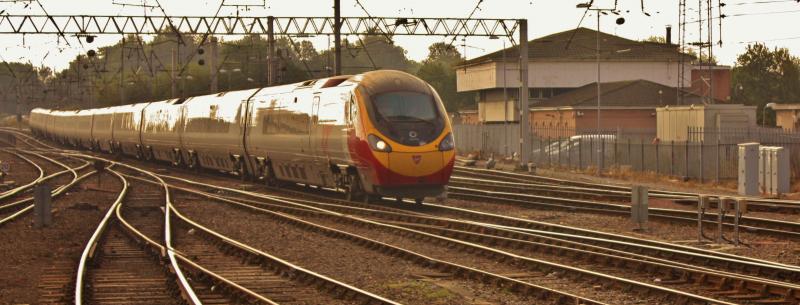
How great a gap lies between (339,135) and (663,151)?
1918 cm

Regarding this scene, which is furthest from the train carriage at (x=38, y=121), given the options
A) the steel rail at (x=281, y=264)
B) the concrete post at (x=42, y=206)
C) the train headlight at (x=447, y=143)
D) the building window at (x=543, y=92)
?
the steel rail at (x=281, y=264)

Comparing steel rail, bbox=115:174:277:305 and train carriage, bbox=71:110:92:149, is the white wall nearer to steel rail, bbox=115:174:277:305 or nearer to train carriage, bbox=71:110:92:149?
train carriage, bbox=71:110:92:149

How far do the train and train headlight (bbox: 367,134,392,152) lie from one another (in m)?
0.02

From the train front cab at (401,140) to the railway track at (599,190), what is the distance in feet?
18.6

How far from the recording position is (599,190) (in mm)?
31781

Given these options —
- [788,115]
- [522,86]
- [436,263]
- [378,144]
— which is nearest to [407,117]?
[378,144]

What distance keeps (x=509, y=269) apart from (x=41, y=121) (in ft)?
322

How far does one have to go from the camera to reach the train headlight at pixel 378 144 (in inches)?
996

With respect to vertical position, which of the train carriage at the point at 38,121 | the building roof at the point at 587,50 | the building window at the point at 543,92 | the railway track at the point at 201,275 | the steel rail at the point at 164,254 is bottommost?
the railway track at the point at 201,275

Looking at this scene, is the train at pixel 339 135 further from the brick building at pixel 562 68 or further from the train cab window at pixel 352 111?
the brick building at pixel 562 68

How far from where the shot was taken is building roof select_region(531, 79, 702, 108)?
7194cm

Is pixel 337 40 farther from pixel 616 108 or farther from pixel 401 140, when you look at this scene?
pixel 616 108

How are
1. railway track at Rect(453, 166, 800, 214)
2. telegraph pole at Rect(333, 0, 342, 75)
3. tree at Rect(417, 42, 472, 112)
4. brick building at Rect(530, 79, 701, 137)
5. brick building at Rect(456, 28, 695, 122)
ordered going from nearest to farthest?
railway track at Rect(453, 166, 800, 214), telegraph pole at Rect(333, 0, 342, 75), brick building at Rect(530, 79, 701, 137), brick building at Rect(456, 28, 695, 122), tree at Rect(417, 42, 472, 112)

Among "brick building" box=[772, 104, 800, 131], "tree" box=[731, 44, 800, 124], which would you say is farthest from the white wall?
"tree" box=[731, 44, 800, 124]
